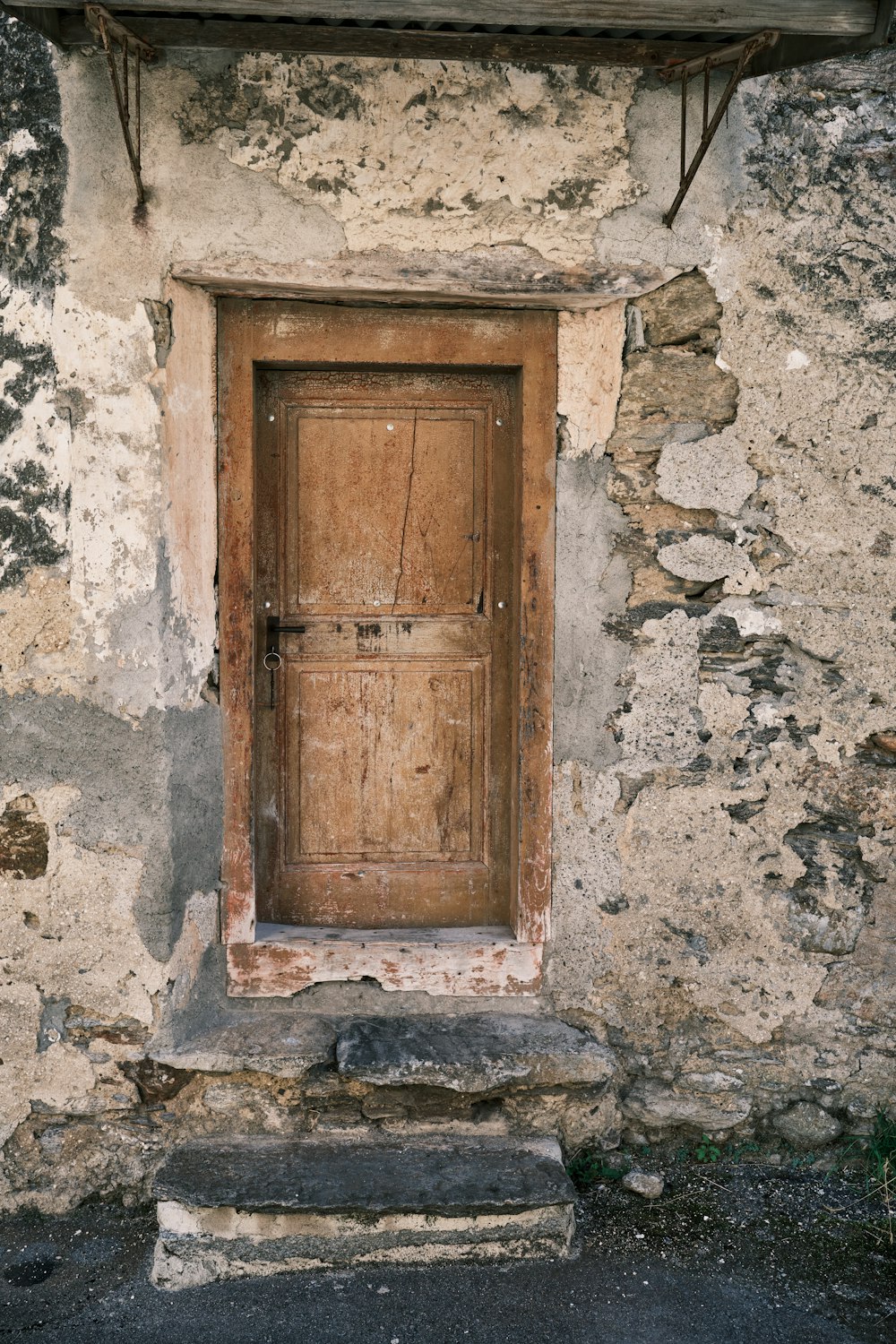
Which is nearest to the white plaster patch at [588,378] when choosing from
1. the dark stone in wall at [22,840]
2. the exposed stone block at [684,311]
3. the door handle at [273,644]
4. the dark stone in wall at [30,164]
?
the exposed stone block at [684,311]

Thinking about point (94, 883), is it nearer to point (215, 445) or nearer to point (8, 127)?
point (215, 445)

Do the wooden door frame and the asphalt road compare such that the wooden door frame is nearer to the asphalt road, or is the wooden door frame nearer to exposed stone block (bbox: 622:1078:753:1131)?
exposed stone block (bbox: 622:1078:753:1131)

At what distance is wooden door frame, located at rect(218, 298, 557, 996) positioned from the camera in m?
3.02

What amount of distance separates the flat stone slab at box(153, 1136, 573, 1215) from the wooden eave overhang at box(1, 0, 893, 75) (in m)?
2.85

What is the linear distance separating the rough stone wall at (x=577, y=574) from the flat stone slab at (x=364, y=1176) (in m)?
0.10

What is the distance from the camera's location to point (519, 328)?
304 centimetres

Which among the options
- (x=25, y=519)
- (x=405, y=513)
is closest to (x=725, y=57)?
(x=405, y=513)

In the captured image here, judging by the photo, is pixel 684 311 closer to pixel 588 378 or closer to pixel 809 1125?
pixel 588 378

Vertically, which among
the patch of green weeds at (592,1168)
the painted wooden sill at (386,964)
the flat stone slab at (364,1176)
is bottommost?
the patch of green weeds at (592,1168)

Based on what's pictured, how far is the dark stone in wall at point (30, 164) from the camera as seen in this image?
2.76 meters

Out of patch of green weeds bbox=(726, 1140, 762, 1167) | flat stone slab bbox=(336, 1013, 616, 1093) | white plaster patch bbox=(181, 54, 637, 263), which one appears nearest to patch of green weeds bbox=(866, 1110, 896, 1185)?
patch of green weeds bbox=(726, 1140, 762, 1167)

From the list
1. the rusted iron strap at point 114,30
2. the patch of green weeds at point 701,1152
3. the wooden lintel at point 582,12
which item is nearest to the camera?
the wooden lintel at point 582,12

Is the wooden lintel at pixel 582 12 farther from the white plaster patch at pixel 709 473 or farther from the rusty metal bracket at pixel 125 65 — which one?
the white plaster patch at pixel 709 473

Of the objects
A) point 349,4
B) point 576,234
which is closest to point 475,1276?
point 576,234
